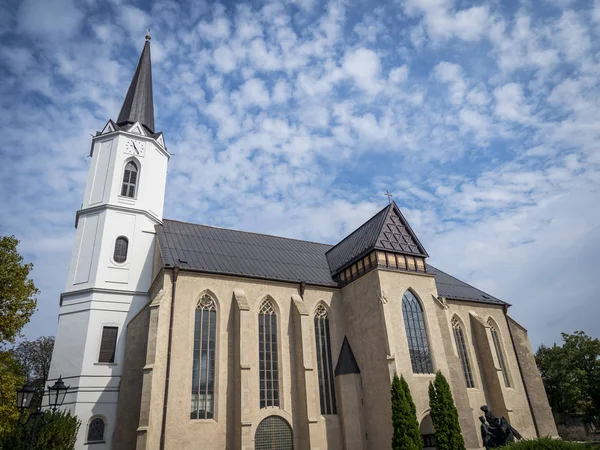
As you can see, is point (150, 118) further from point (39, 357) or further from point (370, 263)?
point (39, 357)

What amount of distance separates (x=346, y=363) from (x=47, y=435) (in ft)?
49.3

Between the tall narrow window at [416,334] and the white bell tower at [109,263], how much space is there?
15662 mm

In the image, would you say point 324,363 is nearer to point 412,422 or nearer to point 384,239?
point 412,422

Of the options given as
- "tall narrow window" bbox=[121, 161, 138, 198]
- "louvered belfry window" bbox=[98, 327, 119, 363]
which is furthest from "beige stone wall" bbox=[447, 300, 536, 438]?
"tall narrow window" bbox=[121, 161, 138, 198]

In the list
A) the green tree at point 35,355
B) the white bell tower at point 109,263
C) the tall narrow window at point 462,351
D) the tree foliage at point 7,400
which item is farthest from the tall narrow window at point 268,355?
the green tree at point 35,355

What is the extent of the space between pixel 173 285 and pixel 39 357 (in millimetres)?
31564

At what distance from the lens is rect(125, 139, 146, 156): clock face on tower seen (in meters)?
27.8

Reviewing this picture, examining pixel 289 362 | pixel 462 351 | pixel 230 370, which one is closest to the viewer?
pixel 230 370

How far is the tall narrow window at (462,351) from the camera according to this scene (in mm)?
27156

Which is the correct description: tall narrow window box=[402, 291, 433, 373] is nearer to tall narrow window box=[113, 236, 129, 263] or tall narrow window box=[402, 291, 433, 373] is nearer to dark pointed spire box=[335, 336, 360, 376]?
dark pointed spire box=[335, 336, 360, 376]

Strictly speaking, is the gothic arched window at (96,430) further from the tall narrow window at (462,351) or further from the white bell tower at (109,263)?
the tall narrow window at (462,351)

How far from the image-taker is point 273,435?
20812 mm

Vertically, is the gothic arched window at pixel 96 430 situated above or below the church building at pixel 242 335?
below

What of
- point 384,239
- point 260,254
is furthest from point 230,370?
point 384,239
